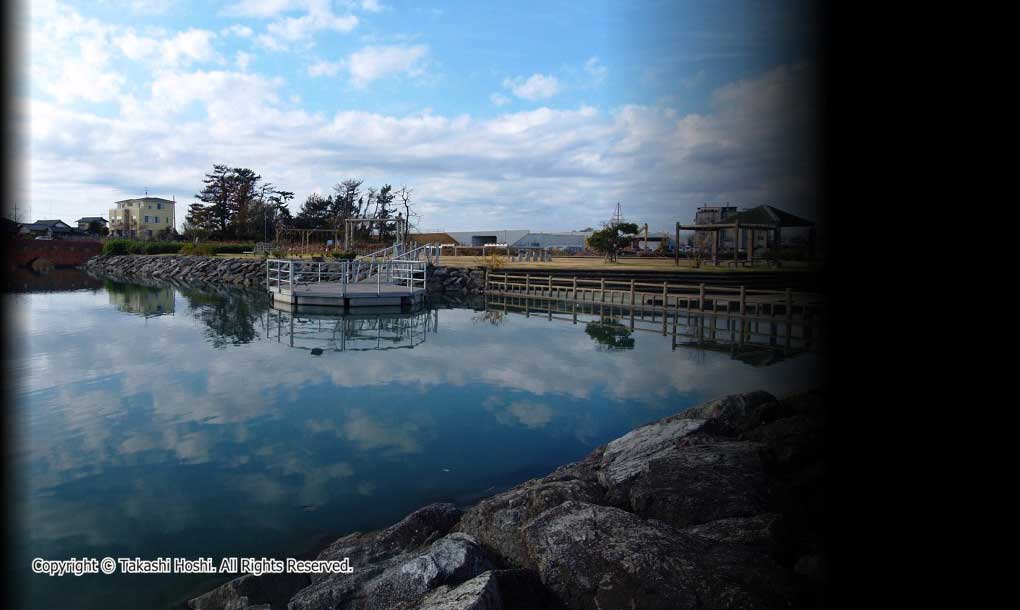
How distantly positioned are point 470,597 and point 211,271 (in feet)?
98.8


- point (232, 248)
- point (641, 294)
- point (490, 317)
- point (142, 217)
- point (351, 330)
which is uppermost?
point (142, 217)

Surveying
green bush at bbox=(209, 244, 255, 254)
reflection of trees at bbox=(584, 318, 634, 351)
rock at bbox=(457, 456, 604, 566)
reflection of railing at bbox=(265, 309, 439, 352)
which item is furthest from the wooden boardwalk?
green bush at bbox=(209, 244, 255, 254)

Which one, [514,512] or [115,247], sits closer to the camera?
[514,512]

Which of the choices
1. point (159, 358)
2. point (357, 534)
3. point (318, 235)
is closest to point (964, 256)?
point (357, 534)

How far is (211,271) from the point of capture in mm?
29047

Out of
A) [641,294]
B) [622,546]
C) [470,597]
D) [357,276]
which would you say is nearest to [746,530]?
[622,546]

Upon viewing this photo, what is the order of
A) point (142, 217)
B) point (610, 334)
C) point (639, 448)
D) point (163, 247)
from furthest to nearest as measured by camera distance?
1. point (142, 217)
2. point (163, 247)
3. point (610, 334)
4. point (639, 448)

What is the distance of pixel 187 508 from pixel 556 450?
9.41 feet

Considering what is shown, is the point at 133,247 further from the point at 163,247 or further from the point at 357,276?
the point at 357,276

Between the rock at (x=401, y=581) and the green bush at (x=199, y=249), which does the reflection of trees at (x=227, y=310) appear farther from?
the green bush at (x=199, y=249)

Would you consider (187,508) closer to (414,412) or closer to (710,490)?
(414,412)

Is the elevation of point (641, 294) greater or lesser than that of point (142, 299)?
greater

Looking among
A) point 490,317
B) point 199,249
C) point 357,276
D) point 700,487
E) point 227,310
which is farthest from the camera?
point 199,249

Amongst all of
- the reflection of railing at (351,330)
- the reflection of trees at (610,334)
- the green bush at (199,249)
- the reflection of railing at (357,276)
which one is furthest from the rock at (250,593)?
the green bush at (199,249)
